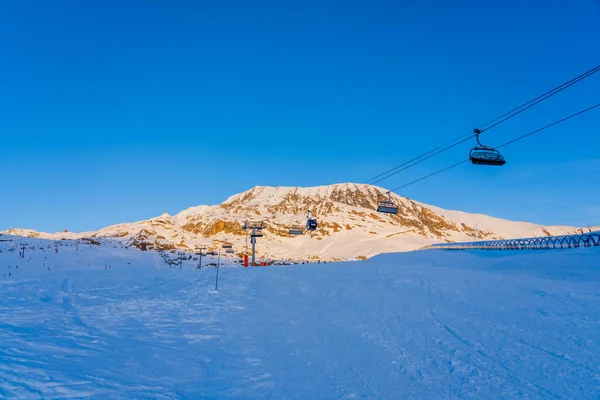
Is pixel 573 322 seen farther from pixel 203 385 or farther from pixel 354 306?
pixel 203 385

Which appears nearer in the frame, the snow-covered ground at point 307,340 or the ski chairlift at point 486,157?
the snow-covered ground at point 307,340

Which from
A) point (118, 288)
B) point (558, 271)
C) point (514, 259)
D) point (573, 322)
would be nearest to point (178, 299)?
point (118, 288)

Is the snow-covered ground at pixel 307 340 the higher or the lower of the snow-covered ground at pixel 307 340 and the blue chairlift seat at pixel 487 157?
the lower

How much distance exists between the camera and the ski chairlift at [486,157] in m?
14.2

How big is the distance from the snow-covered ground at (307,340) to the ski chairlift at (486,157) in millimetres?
4344

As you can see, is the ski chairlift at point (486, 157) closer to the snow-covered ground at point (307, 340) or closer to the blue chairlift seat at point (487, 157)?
the blue chairlift seat at point (487, 157)

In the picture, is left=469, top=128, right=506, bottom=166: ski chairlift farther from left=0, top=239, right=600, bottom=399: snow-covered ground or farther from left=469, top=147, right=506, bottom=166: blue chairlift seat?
left=0, top=239, right=600, bottom=399: snow-covered ground

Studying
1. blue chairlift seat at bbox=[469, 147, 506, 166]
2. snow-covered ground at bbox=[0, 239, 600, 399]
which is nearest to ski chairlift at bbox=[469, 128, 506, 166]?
blue chairlift seat at bbox=[469, 147, 506, 166]

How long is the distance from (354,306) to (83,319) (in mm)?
7799

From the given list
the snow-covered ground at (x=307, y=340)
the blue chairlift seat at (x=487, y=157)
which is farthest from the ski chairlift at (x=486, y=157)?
the snow-covered ground at (x=307, y=340)

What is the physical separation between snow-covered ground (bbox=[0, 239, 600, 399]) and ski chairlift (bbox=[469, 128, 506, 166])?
171 inches

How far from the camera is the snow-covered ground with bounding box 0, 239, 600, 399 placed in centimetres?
679

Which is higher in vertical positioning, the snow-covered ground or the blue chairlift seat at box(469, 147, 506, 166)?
the blue chairlift seat at box(469, 147, 506, 166)

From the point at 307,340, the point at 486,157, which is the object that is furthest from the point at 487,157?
the point at 307,340
